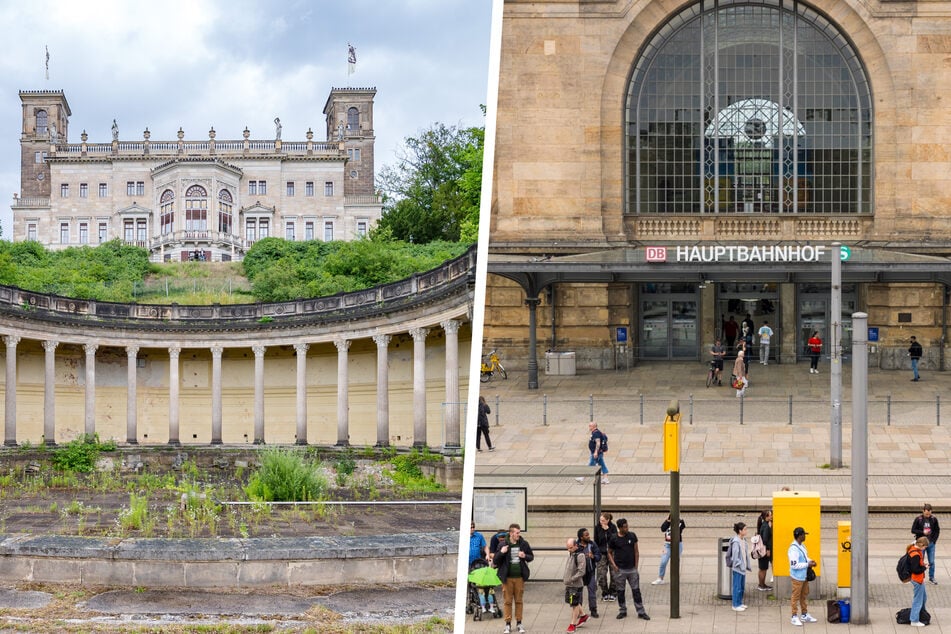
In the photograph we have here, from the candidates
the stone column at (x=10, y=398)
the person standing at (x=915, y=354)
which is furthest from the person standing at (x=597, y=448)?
the stone column at (x=10, y=398)

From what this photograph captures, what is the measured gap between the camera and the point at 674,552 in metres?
15.5

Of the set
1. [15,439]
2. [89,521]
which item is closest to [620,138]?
[89,521]

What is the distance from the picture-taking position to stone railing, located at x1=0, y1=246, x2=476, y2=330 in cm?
4872

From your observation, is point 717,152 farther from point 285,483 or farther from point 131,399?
point 131,399

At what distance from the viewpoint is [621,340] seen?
39000mm

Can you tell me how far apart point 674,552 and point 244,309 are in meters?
45.7

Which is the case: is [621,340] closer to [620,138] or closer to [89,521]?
[620,138]

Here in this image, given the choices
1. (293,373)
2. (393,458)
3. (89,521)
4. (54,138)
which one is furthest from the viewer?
(54,138)

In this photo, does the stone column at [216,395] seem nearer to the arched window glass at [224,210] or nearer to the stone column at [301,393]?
the stone column at [301,393]

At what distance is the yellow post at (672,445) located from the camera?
15547mm

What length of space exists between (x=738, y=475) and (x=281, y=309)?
37162mm

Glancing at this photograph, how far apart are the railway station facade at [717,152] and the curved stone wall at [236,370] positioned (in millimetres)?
A: 10210

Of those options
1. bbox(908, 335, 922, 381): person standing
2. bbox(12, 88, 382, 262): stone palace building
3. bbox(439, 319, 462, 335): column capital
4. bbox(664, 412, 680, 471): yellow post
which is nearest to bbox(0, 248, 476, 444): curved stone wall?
bbox(439, 319, 462, 335): column capital

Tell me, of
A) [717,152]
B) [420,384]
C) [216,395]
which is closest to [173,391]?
[216,395]
